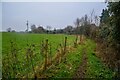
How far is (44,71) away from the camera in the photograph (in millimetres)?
13219

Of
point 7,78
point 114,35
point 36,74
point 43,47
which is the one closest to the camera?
point 7,78

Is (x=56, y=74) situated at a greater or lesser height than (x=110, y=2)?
lesser

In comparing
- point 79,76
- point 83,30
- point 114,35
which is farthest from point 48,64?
point 83,30

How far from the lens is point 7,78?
10031 mm

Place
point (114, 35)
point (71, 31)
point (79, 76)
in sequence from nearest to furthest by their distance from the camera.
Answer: point (79, 76)
point (114, 35)
point (71, 31)

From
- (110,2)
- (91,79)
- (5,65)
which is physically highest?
(110,2)

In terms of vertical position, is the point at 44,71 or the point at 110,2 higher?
the point at 110,2

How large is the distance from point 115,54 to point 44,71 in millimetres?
6215

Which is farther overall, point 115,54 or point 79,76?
point 115,54

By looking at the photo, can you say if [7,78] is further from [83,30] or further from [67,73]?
[83,30]

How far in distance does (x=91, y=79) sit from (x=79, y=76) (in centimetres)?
67

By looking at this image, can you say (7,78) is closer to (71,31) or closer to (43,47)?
(43,47)

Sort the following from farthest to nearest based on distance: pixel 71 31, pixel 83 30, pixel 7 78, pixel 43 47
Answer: pixel 71 31 → pixel 83 30 → pixel 43 47 → pixel 7 78

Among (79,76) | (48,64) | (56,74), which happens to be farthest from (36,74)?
(48,64)
